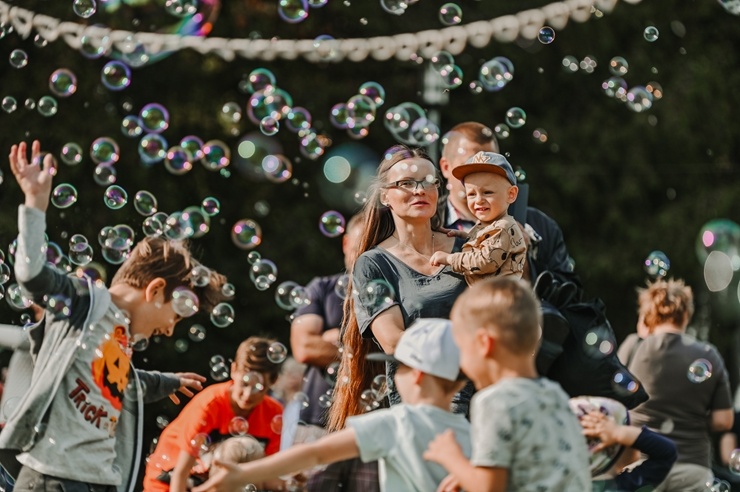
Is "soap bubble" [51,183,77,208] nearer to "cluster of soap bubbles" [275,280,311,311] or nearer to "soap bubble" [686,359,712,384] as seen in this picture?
"cluster of soap bubbles" [275,280,311,311]

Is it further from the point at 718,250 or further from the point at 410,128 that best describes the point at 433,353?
the point at 718,250

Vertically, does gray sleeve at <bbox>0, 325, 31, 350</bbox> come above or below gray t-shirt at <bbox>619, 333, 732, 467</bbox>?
below

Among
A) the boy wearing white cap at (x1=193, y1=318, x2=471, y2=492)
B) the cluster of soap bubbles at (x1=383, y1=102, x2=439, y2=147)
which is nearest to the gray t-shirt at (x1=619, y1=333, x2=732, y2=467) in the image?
the cluster of soap bubbles at (x1=383, y1=102, x2=439, y2=147)

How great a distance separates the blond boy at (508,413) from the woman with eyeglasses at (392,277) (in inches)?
34.7

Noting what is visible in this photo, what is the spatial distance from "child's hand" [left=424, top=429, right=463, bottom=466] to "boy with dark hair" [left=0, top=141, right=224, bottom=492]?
4.94 feet

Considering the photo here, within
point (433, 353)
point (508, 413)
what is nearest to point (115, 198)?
point (433, 353)

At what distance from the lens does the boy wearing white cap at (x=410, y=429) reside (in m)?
2.91

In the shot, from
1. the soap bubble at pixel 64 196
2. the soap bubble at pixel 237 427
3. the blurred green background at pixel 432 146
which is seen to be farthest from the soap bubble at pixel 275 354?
the blurred green background at pixel 432 146

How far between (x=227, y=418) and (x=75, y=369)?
0.79m

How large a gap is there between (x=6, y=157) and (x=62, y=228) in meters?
1.05

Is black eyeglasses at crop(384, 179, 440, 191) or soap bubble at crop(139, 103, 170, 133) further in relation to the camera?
soap bubble at crop(139, 103, 170, 133)

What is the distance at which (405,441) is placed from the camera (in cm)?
298

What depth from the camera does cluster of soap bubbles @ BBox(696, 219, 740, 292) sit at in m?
12.2

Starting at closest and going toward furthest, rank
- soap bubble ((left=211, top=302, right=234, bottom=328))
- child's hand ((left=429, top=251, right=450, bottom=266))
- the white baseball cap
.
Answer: the white baseball cap < child's hand ((left=429, top=251, right=450, bottom=266)) < soap bubble ((left=211, top=302, right=234, bottom=328))
